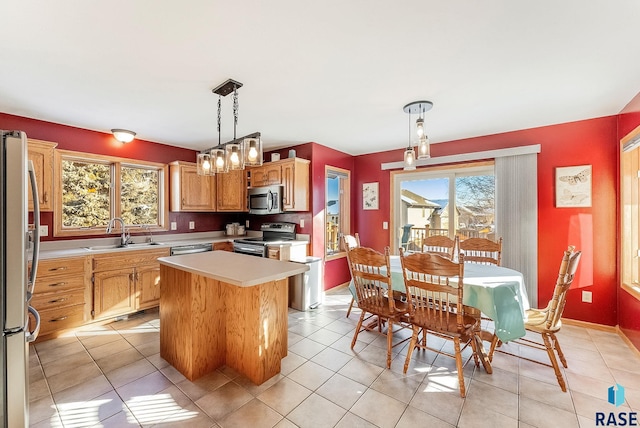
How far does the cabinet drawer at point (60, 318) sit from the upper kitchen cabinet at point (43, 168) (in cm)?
114

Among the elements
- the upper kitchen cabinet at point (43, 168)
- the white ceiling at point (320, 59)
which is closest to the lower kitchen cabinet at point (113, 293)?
the upper kitchen cabinet at point (43, 168)

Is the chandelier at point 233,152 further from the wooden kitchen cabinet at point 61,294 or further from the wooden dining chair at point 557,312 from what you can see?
the wooden dining chair at point 557,312

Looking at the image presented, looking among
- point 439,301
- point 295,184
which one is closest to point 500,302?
point 439,301

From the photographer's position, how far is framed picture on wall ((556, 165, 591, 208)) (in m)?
3.15

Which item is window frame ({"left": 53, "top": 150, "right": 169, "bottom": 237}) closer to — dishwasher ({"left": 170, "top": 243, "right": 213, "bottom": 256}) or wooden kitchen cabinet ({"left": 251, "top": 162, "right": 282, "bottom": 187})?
dishwasher ({"left": 170, "top": 243, "right": 213, "bottom": 256})

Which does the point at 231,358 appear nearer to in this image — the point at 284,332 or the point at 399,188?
the point at 284,332

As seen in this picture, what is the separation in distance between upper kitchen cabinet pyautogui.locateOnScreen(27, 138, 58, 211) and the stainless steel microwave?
244 centimetres

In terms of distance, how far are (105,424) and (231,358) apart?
2.81ft

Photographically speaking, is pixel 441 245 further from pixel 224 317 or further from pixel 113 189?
pixel 113 189

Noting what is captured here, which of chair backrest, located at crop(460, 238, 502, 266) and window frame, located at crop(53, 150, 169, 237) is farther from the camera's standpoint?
window frame, located at crop(53, 150, 169, 237)

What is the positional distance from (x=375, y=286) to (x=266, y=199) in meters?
2.41

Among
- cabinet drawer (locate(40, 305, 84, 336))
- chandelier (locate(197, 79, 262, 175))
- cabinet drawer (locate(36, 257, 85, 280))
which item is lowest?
cabinet drawer (locate(40, 305, 84, 336))

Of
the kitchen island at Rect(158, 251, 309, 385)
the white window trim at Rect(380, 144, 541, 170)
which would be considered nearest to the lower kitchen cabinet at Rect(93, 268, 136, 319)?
the kitchen island at Rect(158, 251, 309, 385)

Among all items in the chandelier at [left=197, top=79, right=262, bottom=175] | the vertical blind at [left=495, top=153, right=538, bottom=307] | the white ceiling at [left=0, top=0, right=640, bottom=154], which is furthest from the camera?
the vertical blind at [left=495, top=153, right=538, bottom=307]
